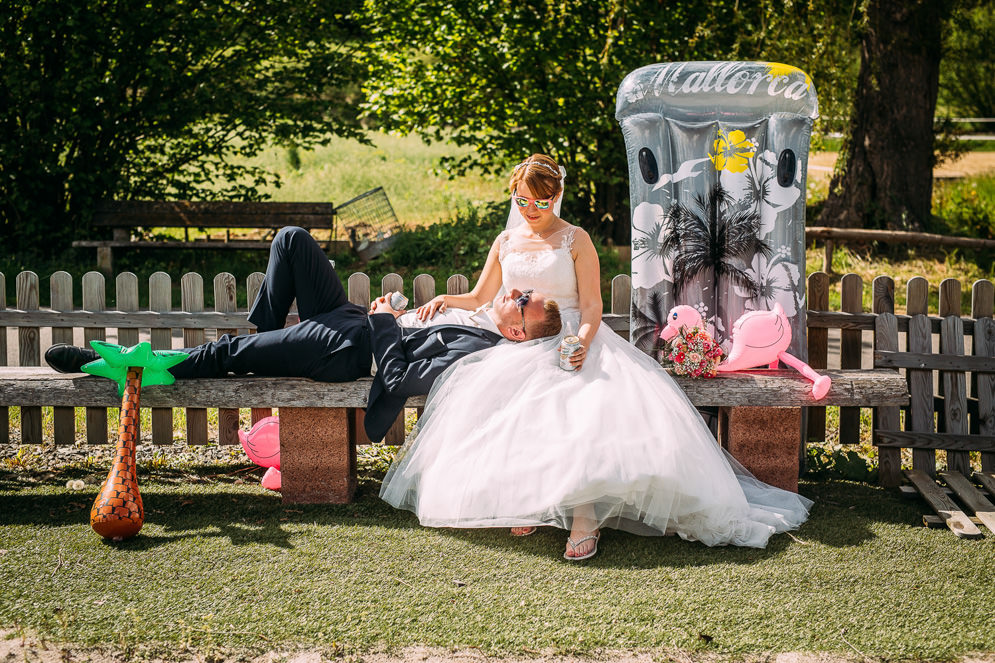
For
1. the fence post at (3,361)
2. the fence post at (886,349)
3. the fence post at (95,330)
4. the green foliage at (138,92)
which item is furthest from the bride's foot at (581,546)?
the green foliage at (138,92)

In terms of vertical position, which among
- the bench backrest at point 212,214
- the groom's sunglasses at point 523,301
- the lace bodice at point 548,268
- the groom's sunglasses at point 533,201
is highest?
the bench backrest at point 212,214

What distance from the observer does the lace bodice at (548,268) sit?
469cm

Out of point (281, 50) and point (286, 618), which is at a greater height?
point (281, 50)

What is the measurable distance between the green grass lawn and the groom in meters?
0.69

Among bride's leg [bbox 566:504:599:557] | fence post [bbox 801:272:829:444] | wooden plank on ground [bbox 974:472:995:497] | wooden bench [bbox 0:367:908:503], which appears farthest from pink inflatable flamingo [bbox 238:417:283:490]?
wooden plank on ground [bbox 974:472:995:497]

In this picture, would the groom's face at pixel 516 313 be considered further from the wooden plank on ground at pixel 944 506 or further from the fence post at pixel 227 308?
the wooden plank on ground at pixel 944 506

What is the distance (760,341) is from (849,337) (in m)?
1.17

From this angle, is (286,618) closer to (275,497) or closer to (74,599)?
(74,599)

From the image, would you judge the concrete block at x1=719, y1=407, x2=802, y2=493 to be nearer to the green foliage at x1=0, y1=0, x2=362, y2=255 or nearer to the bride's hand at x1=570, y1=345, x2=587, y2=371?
the bride's hand at x1=570, y1=345, x2=587, y2=371

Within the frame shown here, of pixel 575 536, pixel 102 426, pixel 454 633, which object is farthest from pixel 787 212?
pixel 102 426

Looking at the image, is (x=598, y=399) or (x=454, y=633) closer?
(x=454, y=633)

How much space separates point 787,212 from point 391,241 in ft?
25.8

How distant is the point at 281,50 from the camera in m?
12.0

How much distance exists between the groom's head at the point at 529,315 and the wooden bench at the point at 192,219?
293 inches
